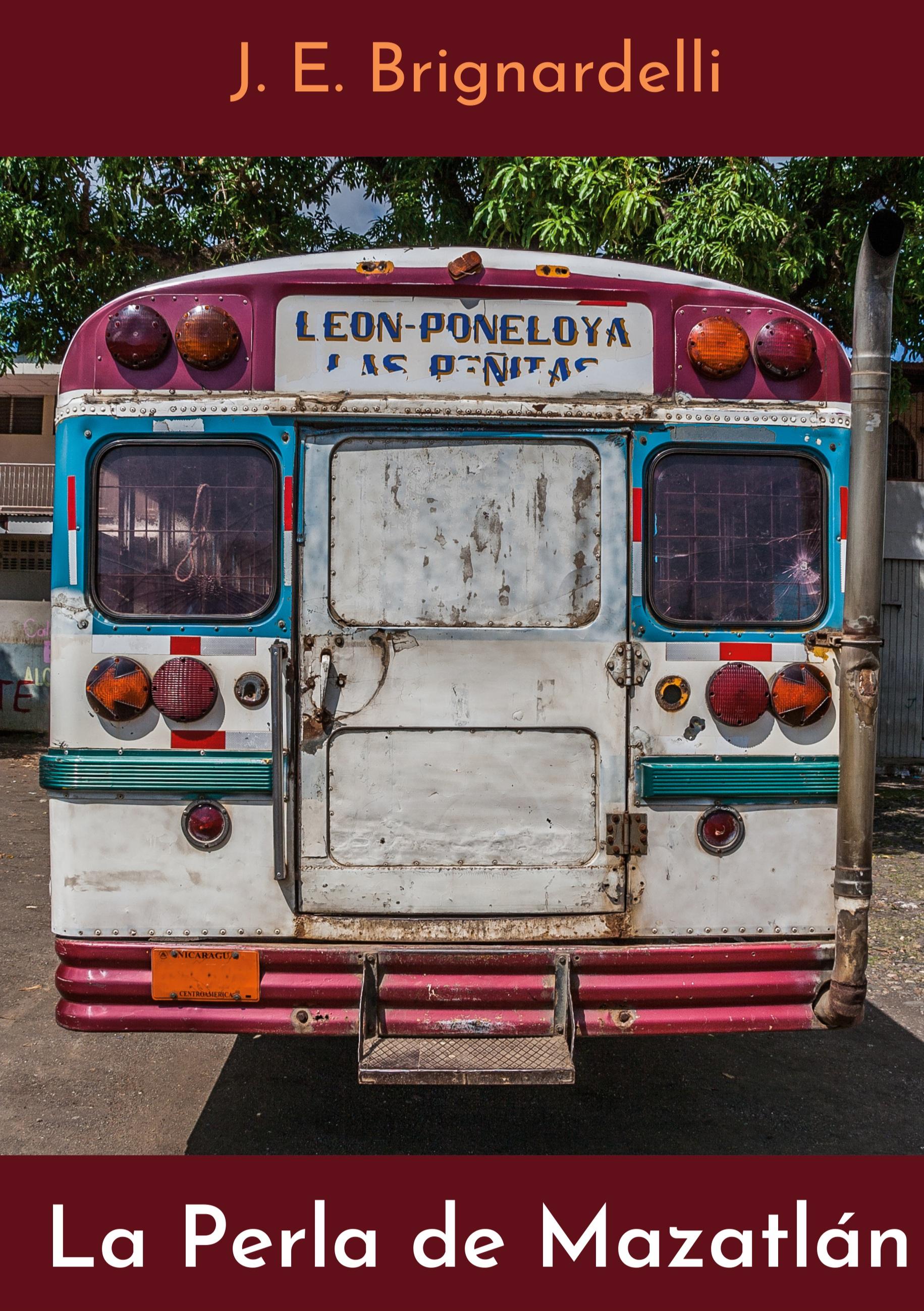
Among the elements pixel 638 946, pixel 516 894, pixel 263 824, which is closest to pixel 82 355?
pixel 263 824

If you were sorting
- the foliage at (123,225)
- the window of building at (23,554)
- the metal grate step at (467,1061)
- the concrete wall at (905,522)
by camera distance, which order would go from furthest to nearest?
the window of building at (23,554)
the concrete wall at (905,522)
the foliage at (123,225)
the metal grate step at (467,1061)

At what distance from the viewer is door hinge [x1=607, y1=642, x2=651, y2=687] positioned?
337 cm

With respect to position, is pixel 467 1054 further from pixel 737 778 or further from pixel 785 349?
pixel 785 349

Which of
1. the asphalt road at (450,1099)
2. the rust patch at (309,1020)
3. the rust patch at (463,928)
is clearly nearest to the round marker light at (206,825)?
the rust patch at (463,928)

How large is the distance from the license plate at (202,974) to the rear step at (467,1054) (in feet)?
1.24

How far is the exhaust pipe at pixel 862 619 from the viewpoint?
318 centimetres

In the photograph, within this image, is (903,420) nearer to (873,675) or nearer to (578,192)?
(578,192)

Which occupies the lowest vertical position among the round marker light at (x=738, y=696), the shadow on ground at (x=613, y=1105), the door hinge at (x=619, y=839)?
the shadow on ground at (x=613, y=1105)

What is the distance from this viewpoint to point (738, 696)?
3.38m

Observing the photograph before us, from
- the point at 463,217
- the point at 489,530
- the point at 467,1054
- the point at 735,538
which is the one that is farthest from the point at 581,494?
the point at 463,217

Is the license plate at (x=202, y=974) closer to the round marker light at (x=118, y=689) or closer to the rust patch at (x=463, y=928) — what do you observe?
the rust patch at (x=463, y=928)

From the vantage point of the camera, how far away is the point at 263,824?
3.34m

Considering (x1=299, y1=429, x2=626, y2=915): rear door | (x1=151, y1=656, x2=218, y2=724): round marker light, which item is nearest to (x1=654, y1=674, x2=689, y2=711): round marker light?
(x1=299, y1=429, x2=626, y2=915): rear door

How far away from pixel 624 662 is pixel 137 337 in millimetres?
1855
